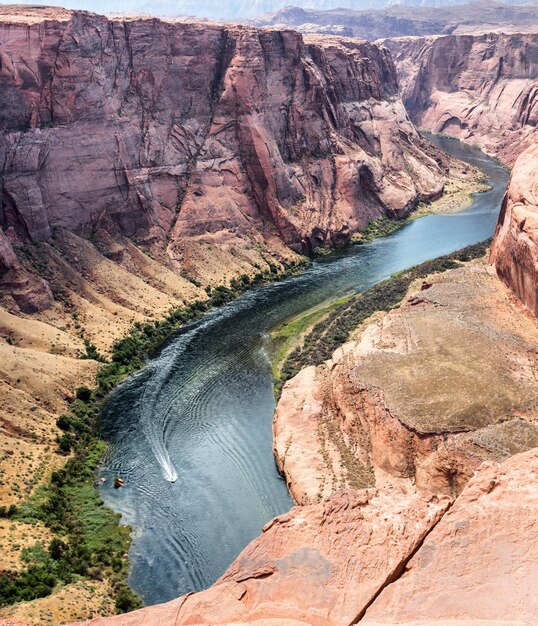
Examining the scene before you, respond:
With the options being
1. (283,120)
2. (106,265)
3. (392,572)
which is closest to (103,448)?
(106,265)

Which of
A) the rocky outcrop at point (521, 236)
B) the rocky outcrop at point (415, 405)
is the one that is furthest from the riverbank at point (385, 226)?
the rocky outcrop at point (521, 236)

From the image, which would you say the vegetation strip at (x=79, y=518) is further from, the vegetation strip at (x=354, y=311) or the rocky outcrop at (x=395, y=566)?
the vegetation strip at (x=354, y=311)

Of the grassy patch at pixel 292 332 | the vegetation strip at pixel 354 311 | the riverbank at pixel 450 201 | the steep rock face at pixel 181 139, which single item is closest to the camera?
the vegetation strip at pixel 354 311

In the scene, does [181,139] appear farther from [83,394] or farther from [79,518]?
[79,518]

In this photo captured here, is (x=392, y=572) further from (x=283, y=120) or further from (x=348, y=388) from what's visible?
(x=283, y=120)

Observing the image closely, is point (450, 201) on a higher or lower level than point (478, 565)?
lower

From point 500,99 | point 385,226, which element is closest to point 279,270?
point 385,226

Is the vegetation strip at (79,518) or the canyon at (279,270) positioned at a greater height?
the canyon at (279,270)
